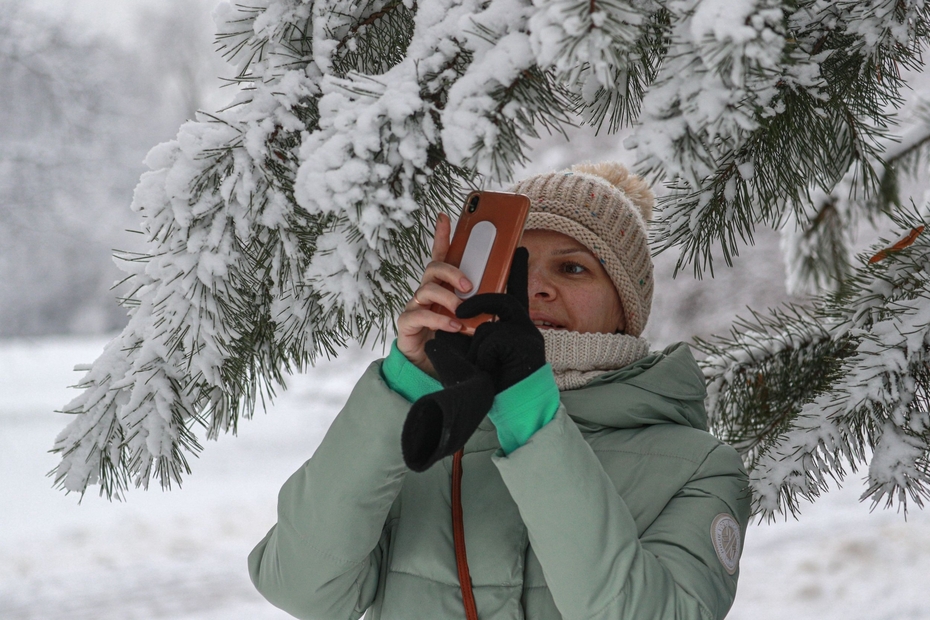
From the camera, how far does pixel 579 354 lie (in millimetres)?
1077

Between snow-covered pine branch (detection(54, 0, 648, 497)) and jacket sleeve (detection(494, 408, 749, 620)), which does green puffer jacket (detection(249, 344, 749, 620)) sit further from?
snow-covered pine branch (detection(54, 0, 648, 497))

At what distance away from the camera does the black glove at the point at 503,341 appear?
702 mm

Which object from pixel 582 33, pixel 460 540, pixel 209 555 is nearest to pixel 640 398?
pixel 460 540

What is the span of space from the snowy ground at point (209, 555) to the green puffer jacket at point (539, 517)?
8.16 ft

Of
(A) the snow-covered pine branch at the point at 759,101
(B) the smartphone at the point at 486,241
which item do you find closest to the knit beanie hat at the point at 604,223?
(A) the snow-covered pine branch at the point at 759,101

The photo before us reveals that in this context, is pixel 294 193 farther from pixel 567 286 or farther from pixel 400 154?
pixel 567 286

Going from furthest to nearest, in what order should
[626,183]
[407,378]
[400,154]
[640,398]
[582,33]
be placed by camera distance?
[626,183], [640,398], [407,378], [400,154], [582,33]

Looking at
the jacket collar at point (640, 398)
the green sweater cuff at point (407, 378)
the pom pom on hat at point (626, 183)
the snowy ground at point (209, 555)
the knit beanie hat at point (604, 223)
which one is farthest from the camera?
the snowy ground at point (209, 555)

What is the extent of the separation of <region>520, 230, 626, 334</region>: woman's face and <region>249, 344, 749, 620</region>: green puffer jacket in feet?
0.36

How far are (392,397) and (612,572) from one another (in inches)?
11.6

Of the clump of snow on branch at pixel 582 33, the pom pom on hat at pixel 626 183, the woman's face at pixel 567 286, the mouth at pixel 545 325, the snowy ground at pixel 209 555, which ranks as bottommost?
the snowy ground at pixel 209 555

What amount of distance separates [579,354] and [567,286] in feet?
0.41

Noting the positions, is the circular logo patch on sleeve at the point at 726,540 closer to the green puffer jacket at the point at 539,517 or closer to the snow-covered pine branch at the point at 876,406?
the green puffer jacket at the point at 539,517

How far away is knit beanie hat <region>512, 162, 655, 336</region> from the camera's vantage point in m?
1.18
